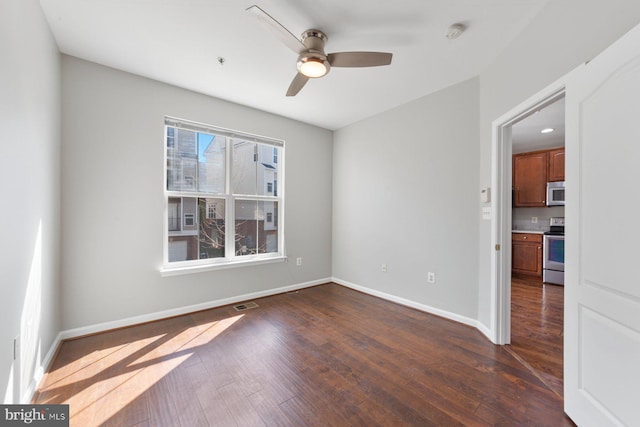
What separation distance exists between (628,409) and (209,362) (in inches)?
100

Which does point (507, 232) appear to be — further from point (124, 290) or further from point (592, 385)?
point (124, 290)

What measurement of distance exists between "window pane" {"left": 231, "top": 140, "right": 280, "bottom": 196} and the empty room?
0.08 feet

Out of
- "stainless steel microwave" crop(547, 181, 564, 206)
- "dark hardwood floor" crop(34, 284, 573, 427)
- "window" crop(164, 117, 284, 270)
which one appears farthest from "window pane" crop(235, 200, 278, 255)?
"stainless steel microwave" crop(547, 181, 564, 206)

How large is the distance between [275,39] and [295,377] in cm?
278

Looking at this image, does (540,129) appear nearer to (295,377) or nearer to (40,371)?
(295,377)

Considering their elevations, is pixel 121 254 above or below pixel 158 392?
above

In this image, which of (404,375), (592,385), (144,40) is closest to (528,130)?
(592,385)

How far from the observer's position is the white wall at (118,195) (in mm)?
2430

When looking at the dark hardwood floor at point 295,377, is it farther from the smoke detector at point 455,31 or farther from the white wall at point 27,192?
the smoke detector at point 455,31

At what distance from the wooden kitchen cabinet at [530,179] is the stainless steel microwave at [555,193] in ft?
0.38

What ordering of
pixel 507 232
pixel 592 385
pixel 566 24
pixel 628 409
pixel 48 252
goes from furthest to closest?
pixel 507 232 → pixel 48 252 → pixel 566 24 → pixel 592 385 → pixel 628 409

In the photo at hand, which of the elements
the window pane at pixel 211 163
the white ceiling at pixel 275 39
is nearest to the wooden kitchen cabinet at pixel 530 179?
the white ceiling at pixel 275 39

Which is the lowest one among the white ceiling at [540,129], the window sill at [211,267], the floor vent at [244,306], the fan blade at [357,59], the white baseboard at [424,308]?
the floor vent at [244,306]

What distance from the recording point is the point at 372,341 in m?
2.46
